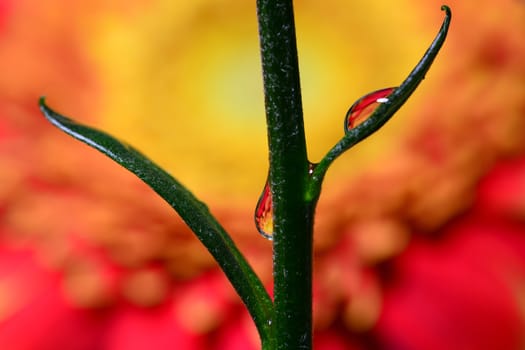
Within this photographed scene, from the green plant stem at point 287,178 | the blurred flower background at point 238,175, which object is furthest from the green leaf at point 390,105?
the blurred flower background at point 238,175

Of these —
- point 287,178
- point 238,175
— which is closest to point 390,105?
point 287,178

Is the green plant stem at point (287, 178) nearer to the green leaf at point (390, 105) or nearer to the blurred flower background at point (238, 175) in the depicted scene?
the green leaf at point (390, 105)

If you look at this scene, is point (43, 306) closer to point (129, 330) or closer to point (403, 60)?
point (129, 330)

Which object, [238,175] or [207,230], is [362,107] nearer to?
[207,230]

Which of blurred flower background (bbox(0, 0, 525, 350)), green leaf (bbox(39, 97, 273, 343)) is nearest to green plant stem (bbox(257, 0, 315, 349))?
green leaf (bbox(39, 97, 273, 343))

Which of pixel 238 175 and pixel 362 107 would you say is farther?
pixel 238 175

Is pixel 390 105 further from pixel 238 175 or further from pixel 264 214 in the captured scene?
pixel 238 175

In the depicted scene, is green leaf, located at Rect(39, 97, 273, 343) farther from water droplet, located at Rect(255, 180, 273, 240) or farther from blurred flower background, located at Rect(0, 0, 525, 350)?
blurred flower background, located at Rect(0, 0, 525, 350)
